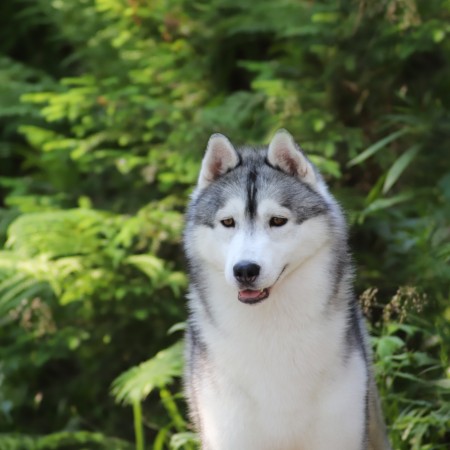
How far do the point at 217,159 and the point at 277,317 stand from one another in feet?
2.43

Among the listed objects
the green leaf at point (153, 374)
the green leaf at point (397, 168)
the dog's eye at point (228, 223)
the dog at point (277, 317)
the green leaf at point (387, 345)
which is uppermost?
the green leaf at point (397, 168)

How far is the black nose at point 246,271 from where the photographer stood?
3760 millimetres

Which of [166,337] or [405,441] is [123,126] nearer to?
[166,337]

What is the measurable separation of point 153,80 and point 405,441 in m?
3.43

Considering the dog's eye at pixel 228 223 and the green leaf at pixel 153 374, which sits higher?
the dog's eye at pixel 228 223

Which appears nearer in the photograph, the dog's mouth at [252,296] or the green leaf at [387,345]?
the dog's mouth at [252,296]

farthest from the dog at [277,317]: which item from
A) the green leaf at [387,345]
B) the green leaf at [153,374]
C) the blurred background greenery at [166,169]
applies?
the green leaf at [153,374]

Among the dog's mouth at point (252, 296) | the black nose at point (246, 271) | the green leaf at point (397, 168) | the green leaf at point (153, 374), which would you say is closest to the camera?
the black nose at point (246, 271)

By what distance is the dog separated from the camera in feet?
13.0

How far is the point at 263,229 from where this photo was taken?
3.93 m

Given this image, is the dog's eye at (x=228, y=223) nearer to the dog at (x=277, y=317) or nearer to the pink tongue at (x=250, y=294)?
the dog at (x=277, y=317)

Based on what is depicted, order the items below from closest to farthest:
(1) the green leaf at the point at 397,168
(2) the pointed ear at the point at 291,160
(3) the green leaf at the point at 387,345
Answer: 1. (2) the pointed ear at the point at 291,160
2. (3) the green leaf at the point at 387,345
3. (1) the green leaf at the point at 397,168

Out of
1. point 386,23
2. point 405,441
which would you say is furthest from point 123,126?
point 405,441

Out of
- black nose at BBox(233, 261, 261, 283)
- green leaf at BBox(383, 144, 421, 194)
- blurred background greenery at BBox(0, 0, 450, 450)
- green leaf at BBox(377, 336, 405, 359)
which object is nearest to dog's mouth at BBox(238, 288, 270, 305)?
black nose at BBox(233, 261, 261, 283)
